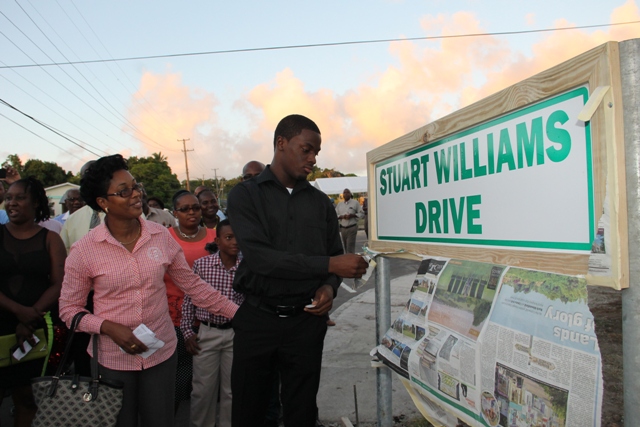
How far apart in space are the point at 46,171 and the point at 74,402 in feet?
200

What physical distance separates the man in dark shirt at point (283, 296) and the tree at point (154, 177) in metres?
52.8

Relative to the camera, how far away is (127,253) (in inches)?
90.5

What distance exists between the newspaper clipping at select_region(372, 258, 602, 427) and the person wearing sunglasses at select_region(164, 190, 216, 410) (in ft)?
7.13

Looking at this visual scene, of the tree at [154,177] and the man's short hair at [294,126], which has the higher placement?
the tree at [154,177]

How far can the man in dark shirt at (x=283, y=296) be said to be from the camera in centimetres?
223

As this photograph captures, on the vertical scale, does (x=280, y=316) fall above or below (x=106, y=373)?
above

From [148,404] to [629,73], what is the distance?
96.9 inches

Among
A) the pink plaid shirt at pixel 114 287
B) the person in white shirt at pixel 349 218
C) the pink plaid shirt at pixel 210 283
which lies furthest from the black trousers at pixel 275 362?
the person in white shirt at pixel 349 218

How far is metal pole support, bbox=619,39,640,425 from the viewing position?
1031 mm

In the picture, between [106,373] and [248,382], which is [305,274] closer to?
[248,382]

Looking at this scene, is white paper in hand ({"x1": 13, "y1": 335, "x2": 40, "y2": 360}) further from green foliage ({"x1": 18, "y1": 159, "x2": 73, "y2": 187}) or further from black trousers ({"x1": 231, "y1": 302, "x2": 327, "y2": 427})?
green foliage ({"x1": 18, "y1": 159, "x2": 73, "y2": 187})

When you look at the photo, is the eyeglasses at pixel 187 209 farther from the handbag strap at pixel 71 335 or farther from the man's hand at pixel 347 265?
the man's hand at pixel 347 265

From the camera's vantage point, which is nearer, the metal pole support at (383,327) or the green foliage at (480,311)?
the green foliage at (480,311)

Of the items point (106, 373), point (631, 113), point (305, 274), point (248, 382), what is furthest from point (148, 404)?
point (631, 113)
